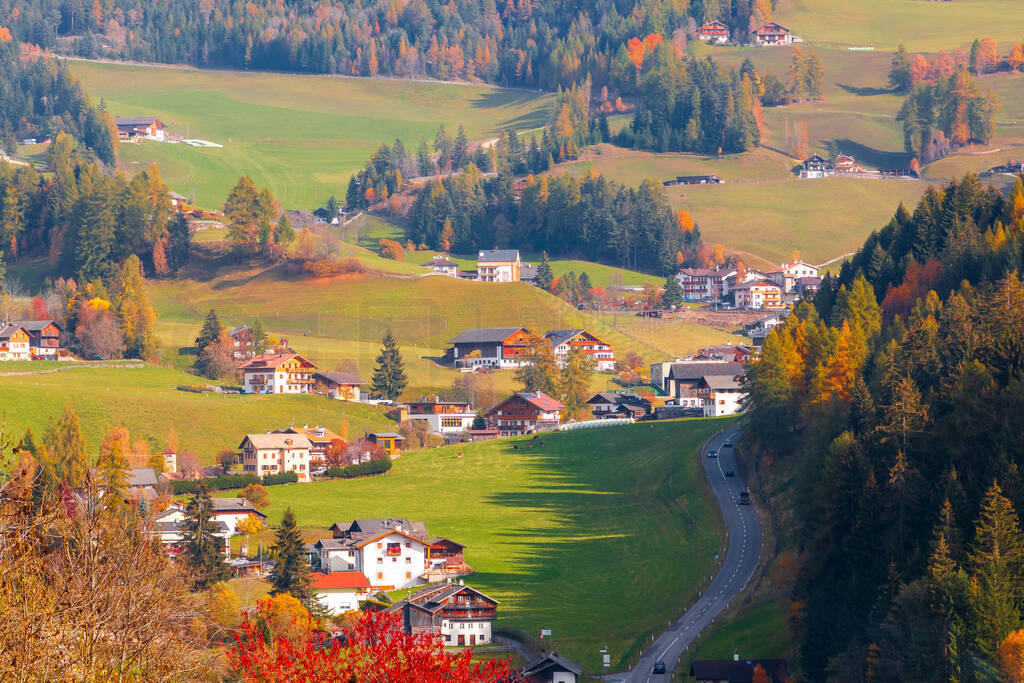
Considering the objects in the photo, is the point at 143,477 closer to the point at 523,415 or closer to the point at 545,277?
the point at 523,415

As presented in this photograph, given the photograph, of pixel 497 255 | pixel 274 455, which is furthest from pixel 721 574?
pixel 497 255

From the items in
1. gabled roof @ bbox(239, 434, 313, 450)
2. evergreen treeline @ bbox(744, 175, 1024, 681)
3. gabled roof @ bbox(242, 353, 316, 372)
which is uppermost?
evergreen treeline @ bbox(744, 175, 1024, 681)

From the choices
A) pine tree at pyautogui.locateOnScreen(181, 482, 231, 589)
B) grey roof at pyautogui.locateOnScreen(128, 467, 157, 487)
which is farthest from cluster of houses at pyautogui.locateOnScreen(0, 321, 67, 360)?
pine tree at pyautogui.locateOnScreen(181, 482, 231, 589)

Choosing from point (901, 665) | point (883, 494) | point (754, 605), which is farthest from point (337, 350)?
point (901, 665)

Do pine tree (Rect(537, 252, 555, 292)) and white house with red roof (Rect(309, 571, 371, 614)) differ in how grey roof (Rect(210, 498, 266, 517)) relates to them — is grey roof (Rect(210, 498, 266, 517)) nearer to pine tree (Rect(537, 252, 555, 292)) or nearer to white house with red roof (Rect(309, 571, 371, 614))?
white house with red roof (Rect(309, 571, 371, 614))

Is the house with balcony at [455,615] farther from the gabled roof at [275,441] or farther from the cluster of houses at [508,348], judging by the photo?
the cluster of houses at [508,348]
